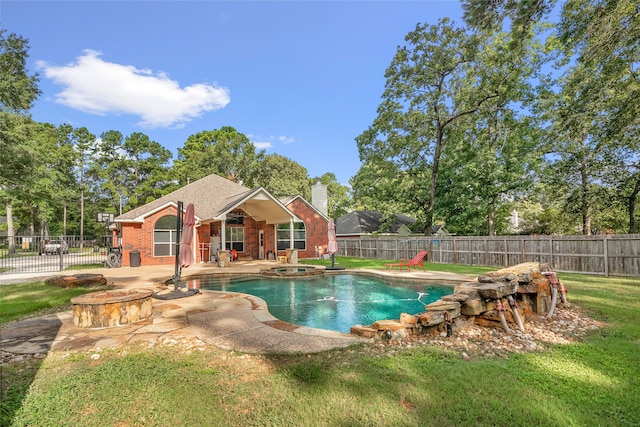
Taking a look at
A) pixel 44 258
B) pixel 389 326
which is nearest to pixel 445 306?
pixel 389 326

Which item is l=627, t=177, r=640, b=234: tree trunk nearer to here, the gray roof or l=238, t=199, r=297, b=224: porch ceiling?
l=238, t=199, r=297, b=224: porch ceiling

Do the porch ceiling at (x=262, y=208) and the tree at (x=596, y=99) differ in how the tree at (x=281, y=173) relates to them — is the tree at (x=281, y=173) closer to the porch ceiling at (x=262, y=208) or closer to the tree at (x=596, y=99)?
the porch ceiling at (x=262, y=208)

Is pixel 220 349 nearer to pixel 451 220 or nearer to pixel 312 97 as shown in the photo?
pixel 451 220

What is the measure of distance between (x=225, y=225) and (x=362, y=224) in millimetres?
14171

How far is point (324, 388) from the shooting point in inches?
121

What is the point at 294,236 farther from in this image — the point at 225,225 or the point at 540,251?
the point at 540,251

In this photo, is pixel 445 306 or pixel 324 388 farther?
pixel 445 306

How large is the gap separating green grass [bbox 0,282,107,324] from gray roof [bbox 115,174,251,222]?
762 cm

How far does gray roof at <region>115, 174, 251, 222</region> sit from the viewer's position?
17486mm

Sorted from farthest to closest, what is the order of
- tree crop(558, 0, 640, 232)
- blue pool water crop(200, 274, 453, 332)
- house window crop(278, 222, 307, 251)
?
house window crop(278, 222, 307, 251), tree crop(558, 0, 640, 232), blue pool water crop(200, 274, 453, 332)

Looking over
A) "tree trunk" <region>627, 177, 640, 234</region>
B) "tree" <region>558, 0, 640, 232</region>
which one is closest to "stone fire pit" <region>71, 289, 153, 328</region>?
"tree" <region>558, 0, 640, 232</region>

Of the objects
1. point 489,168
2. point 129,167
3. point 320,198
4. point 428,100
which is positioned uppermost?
point 129,167

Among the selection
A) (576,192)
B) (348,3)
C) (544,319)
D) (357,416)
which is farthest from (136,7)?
(576,192)

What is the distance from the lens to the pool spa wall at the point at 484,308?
4855 mm
